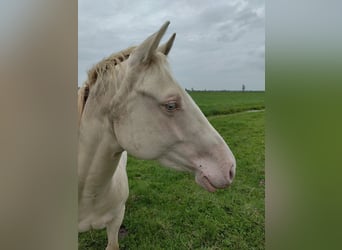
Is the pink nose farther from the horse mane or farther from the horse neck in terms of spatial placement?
the horse mane

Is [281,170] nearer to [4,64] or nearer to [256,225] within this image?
[4,64]

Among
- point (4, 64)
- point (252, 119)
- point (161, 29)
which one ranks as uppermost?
point (161, 29)

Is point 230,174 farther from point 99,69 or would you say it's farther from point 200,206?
point 200,206

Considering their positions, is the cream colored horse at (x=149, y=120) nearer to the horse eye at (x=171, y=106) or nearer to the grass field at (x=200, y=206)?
the horse eye at (x=171, y=106)

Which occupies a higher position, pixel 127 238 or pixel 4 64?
pixel 4 64

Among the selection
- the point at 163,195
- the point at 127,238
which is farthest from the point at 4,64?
the point at 163,195

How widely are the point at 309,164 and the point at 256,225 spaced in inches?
57.8

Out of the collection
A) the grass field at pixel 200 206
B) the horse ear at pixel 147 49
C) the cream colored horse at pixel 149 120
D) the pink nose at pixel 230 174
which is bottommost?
the grass field at pixel 200 206

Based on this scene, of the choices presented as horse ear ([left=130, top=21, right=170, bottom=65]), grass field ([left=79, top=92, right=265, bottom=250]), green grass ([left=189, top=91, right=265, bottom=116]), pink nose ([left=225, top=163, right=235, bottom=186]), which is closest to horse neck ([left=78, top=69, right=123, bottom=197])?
horse ear ([left=130, top=21, right=170, bottom=65])

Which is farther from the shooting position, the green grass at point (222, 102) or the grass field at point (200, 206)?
the green grass at point (222, 102)

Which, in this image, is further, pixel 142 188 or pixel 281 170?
pixel 142 188

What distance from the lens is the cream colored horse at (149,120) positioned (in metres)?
0.75

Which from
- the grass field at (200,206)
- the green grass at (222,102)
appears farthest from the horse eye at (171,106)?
the green grass at (222,102)

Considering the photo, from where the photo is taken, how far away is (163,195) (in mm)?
2100
